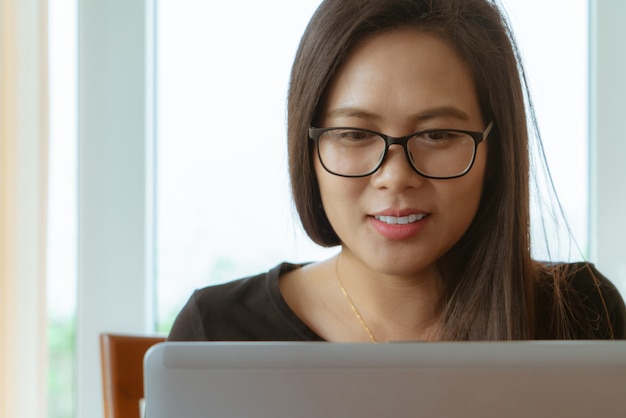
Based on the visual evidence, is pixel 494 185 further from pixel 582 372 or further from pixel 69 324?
pixel 69 324

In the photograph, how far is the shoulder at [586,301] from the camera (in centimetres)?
125

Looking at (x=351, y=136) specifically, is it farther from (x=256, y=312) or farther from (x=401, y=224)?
(x=256, y=312)

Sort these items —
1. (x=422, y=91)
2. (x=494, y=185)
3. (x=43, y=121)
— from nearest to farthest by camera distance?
1. (x=422, y=91)
2. (x=494, y=185)
3. (x=43, y=121)

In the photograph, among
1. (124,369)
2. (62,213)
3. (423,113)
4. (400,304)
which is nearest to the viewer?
(423,113)

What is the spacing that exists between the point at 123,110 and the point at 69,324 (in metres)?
0.61

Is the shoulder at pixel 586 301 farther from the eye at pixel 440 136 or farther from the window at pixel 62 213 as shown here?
the window at pixel 62 213

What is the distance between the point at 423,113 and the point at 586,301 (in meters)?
0.50

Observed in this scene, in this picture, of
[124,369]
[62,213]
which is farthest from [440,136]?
[62,213]

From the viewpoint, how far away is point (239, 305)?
4.08 feet

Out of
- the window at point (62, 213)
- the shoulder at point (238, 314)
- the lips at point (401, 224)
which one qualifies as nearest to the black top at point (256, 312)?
the shoulder at point (238, 314)

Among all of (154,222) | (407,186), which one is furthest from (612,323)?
(154,222)

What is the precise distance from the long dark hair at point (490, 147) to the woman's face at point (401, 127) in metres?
0.02

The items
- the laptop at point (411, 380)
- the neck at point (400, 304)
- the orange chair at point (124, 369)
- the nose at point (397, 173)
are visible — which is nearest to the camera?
the laptop at point (411, 380)

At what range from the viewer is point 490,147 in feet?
3.75
